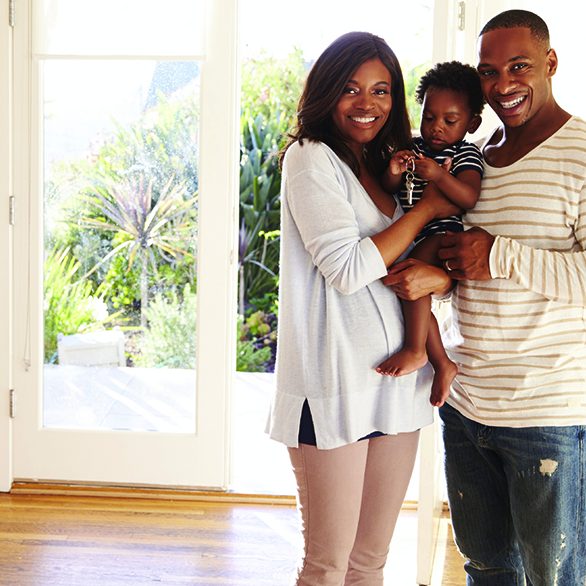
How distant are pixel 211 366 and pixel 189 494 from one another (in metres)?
0.51

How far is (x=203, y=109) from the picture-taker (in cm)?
345

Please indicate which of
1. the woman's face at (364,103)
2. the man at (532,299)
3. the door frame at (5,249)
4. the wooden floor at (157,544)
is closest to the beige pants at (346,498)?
Result: the man at (532,299)

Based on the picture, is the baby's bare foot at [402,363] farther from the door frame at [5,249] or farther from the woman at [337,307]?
the door frame at [5,249]

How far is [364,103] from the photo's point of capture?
5.99 ft

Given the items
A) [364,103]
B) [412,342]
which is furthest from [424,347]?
[364,103]

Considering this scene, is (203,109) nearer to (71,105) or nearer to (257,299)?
(71,105)

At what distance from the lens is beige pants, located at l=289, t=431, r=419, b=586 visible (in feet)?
5.98

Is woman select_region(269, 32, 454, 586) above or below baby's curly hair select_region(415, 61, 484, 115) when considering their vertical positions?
below

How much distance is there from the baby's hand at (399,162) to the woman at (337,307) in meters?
0.07

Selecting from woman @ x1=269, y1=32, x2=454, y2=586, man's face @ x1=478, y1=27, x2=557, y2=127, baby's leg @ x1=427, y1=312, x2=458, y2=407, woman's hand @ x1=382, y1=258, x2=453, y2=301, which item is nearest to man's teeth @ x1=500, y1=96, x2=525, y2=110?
man's face @ x1=478, y1=27, x2=557, y2=127

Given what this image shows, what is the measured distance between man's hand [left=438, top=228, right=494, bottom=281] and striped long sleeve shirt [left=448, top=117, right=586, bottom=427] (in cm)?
2

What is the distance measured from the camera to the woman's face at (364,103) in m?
1.83

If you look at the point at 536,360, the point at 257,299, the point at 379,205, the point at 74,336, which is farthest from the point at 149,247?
the point at 257,299

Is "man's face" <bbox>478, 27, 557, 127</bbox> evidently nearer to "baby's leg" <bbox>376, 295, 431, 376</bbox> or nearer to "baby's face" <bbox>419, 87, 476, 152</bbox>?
"baby's face" <bbox>419, 87, 476, 152</bbox>
